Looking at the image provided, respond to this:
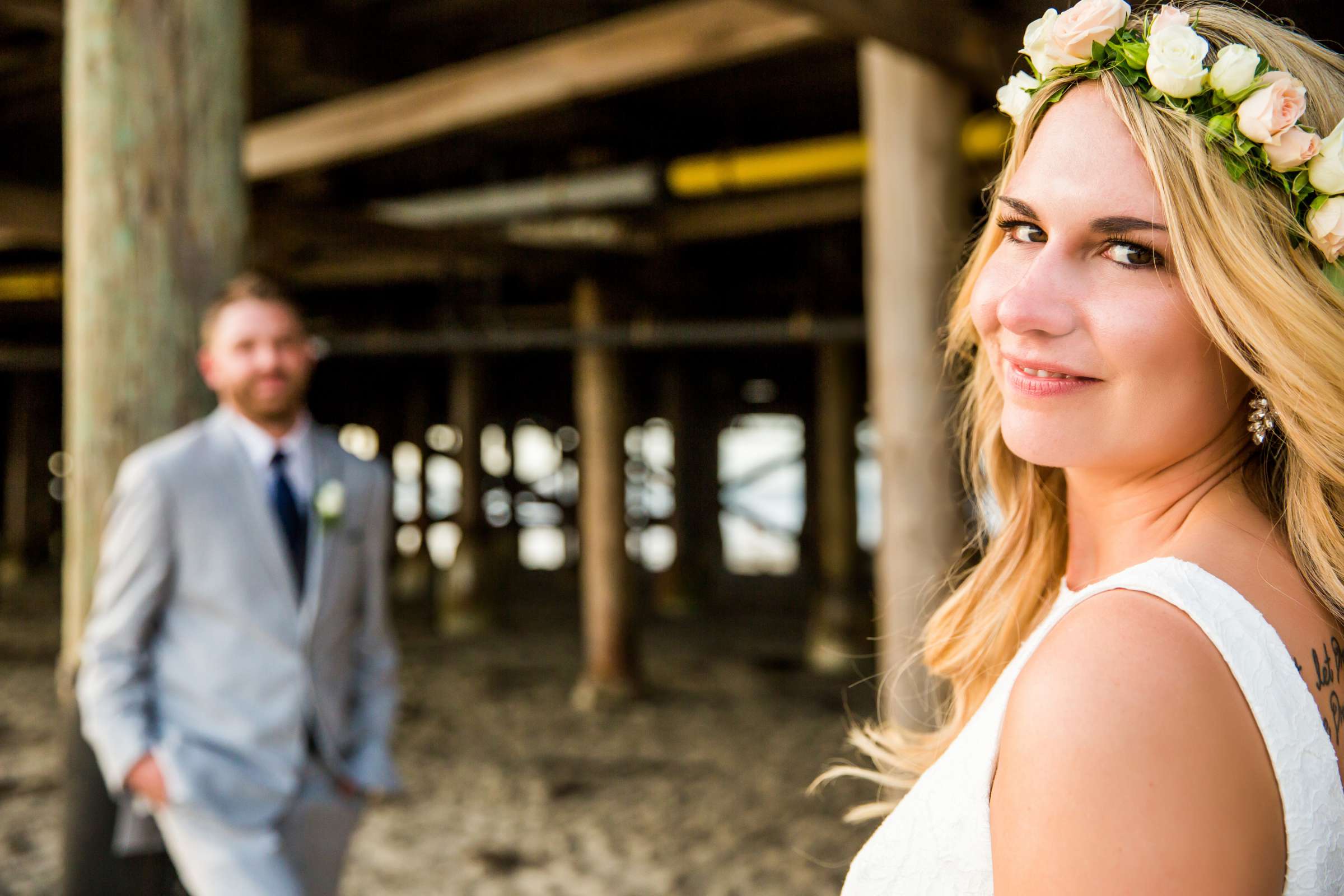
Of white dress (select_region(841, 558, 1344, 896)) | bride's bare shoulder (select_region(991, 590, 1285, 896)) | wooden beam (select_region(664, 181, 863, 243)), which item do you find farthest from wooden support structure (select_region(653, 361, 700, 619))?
bride's bare shoulder (select_region(991, 590, 1285, 896))

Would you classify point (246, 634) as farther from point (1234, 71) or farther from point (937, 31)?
point (937, 31)

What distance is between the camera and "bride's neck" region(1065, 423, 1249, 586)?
1071 mm

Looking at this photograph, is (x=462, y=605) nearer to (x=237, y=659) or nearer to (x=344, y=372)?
(x=344, y=372)

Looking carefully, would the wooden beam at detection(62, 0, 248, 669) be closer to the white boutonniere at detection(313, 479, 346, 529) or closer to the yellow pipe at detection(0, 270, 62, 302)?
the white boutonniere at detection(313, 479, 346, 529)

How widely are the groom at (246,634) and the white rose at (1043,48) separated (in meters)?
1.86

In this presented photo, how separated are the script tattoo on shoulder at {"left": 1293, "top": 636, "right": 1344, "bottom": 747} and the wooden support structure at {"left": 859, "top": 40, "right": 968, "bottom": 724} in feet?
7.38

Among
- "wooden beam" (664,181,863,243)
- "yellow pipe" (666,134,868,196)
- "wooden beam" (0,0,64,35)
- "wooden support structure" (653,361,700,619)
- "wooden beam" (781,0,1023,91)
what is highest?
"wooden beam" (0,0,64,35)

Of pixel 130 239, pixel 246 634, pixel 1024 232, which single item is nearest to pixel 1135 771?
pixel 1024 232

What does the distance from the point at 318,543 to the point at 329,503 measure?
10 centimetres

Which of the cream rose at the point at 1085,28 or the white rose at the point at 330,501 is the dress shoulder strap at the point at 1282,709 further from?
the white rose at the point at 330,501

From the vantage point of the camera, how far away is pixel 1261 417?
→ 1.09 metres

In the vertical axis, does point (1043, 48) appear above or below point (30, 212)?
below

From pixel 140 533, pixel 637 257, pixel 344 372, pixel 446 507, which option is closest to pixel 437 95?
pixel 637 257

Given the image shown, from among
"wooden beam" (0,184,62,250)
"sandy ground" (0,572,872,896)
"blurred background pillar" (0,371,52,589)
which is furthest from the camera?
"blurred background pillar" (0,371,52,589)
